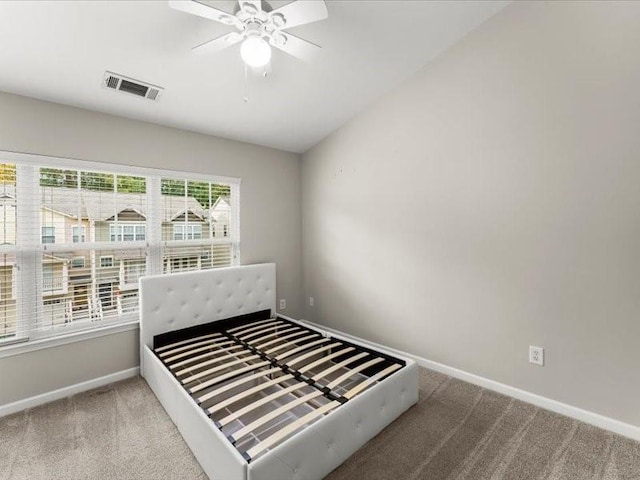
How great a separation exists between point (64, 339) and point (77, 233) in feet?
2.77

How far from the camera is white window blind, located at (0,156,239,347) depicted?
229 cm

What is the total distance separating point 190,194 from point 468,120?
8.75 feet

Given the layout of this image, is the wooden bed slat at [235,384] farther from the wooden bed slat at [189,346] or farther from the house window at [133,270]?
the house window at [133,270]

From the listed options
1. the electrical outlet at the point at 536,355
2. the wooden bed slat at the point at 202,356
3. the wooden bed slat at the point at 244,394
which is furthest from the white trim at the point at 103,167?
the electrical outlet at the point at 536,355

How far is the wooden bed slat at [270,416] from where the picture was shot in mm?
1535

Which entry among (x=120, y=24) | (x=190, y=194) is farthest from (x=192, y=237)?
(x=120, y=24)

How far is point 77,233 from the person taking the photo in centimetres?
255

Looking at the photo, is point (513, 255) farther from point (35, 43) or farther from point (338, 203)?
point (35, 43)

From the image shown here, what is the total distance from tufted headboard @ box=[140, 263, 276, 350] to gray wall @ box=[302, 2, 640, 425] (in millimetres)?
1110

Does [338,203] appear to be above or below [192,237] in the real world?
above

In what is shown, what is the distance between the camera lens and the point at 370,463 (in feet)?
5.71

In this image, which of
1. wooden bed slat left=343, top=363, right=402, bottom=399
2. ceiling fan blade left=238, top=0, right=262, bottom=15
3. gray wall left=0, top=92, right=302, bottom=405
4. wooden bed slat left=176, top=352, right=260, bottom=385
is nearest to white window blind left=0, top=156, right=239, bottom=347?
gray wall left=0, top=92, right=302, bottom=405

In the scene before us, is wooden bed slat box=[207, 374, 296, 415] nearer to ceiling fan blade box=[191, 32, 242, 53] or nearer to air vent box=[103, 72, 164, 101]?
ceiling fan blade box=[191, 32, 242, 53]

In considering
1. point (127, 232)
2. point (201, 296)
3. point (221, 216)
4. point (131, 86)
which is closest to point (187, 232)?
point (221, 216)
